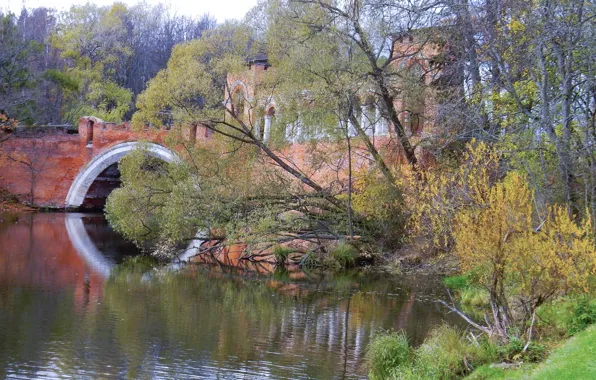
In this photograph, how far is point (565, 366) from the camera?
22.4 feet

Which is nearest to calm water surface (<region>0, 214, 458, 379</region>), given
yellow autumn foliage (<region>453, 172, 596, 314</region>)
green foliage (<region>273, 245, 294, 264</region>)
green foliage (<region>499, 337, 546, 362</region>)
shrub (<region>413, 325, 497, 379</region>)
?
shrub (<region>413, 325, 497, 379</region>)

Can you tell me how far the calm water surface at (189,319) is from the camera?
9656 mm

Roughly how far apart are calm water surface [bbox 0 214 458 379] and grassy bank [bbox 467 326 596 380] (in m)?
2.09

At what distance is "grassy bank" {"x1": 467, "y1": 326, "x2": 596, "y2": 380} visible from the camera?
6.57m

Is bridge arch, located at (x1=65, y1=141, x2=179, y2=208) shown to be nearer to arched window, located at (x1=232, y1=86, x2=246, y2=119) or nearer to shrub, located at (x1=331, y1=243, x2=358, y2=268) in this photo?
arched window, located at (x1=232, y1=86, x2=246, y2=119)

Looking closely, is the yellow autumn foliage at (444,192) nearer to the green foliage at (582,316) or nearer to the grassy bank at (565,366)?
the green foliage at (582,316)

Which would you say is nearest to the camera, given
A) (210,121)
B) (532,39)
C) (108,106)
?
(532,39)

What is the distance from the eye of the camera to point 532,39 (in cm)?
1434

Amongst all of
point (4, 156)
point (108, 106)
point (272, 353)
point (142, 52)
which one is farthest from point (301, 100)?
point (142, 52)

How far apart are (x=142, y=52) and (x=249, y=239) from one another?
33.7m

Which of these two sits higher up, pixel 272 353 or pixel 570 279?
pixel 570 279

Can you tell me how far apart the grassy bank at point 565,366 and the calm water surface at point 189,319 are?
82.4 inches

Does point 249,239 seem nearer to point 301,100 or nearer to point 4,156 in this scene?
point 301,100

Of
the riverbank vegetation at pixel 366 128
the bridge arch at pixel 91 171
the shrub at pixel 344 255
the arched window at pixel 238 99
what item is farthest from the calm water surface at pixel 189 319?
the bridge arch at pixel 91 171
